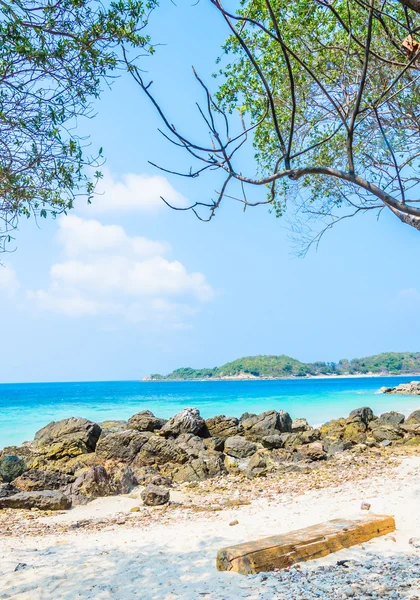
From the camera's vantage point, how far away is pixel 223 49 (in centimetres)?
859

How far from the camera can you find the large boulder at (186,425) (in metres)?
15.0

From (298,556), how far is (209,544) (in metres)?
1.46

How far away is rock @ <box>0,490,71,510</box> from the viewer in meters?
8.55

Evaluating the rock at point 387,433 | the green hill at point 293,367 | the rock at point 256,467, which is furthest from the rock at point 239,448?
the green hill at point 293,367

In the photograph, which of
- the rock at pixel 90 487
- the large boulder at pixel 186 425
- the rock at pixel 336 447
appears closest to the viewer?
Result: the rock at pixel 90 487

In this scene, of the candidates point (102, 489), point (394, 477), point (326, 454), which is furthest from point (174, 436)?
point (394, 477)

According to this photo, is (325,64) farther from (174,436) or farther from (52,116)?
(174,436)

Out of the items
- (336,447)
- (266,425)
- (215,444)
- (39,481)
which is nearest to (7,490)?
(39,481)

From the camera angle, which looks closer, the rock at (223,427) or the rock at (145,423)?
the rock at (223,427)

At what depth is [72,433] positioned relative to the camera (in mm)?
14289

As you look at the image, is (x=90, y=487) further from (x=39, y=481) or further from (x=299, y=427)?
(x=299, y=427)

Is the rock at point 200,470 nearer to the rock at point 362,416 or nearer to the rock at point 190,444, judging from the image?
the rock at point 190,444

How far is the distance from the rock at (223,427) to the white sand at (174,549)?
769 centimetres

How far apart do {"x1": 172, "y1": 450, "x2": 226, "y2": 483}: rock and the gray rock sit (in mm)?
3549
